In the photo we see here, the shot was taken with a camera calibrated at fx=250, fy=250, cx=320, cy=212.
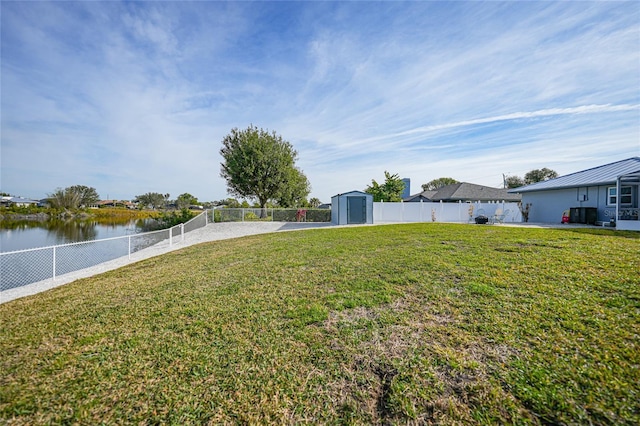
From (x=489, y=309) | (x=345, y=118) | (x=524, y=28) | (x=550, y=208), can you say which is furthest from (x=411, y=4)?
(x=550, y=208)

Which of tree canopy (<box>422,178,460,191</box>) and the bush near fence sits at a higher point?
tree canopy (<box>422,178,460,191</box>)

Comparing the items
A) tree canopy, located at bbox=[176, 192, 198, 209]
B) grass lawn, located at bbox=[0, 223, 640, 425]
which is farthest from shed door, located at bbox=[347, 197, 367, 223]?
tree canopy, located at bbox=[176, 192, 198, 209]

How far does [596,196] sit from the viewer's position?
39.8ft

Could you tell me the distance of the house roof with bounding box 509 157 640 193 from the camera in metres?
11.1

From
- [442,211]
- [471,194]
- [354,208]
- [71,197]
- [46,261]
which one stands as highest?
[71,197]

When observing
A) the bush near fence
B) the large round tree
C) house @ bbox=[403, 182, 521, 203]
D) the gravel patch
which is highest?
the large round tree

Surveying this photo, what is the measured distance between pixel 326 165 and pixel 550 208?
15436 mm

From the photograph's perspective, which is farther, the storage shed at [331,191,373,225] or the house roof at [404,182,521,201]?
the house roof at [404,182,521,201]

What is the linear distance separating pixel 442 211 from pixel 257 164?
15.2 meters

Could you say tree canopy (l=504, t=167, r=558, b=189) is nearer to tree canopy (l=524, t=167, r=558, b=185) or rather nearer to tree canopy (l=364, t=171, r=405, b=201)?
tree canopy (l=524, t=167, r=558, b=185)

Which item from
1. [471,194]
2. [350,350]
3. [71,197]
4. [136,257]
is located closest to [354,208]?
[136,257]

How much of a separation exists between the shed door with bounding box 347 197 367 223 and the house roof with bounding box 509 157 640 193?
10.1 m

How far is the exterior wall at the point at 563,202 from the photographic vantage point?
38.8 feet

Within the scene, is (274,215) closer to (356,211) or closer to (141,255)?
(356,211)
